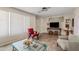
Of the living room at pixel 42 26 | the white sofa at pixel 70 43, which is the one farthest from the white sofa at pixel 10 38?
the white sofa at pixel 70 43

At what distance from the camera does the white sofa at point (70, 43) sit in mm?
2023

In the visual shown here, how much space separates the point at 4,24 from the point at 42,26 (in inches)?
35.5

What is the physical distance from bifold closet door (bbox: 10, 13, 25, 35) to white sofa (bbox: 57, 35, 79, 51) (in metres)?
0.95

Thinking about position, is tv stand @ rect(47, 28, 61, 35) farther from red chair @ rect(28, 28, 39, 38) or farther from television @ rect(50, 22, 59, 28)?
red chair @ rect(28, 28, 39, 38)

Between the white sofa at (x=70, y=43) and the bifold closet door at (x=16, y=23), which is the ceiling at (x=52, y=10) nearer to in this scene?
the bifold closet door at (x=16, y=23)

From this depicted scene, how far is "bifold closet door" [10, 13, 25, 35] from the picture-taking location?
2182 mm

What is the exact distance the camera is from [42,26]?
7.87 ft

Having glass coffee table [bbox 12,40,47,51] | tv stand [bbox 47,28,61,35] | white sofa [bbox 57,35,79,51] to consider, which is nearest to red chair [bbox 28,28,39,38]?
glass coffee table [bbox 12,40,47,51]

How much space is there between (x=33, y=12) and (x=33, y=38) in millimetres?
609

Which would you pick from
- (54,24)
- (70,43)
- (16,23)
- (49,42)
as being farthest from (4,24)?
(70,43)
